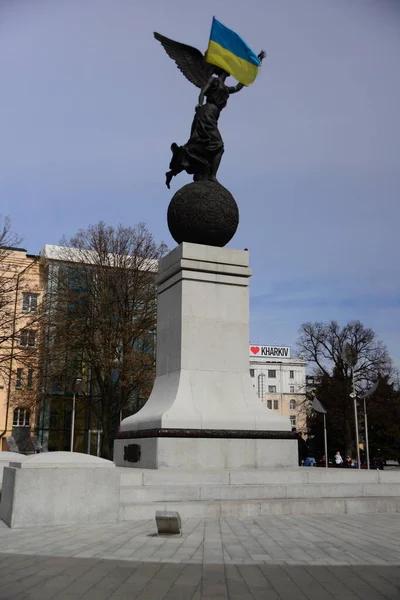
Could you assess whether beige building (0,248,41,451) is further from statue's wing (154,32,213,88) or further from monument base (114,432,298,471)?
monument base (114,432,298,471)

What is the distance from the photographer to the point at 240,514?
9805 mm

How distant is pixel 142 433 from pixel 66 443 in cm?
3547

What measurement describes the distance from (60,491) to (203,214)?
834 cm

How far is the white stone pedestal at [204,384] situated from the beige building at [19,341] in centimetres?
1357

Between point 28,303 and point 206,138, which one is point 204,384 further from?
point 28,303

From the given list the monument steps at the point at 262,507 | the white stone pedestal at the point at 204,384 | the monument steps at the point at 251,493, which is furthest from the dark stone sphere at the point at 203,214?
the monument steps at the point at 262,507

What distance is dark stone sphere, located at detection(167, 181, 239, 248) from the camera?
50.6ft

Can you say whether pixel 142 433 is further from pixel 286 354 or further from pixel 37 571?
pixel 286 354

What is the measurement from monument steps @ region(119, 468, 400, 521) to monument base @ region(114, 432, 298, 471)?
2.58ft

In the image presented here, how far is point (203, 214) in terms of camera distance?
15422 mm

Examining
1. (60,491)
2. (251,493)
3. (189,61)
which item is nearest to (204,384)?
(251,493)

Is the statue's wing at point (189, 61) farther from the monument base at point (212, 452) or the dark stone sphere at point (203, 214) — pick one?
the monument base at point (212, 452)

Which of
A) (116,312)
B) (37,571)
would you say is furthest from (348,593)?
(116,312)

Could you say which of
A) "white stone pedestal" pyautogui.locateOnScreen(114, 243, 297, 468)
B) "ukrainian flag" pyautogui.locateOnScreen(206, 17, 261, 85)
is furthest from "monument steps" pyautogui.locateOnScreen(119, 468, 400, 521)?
"ukrainian flag" pyautogui.locateOnScreen(206, 17, 261, 85)
